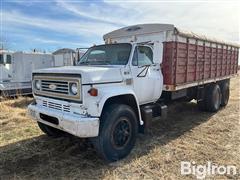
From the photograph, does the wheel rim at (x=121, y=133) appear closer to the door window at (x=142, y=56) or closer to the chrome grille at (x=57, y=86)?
the chrome grille at (x=57, y=86)

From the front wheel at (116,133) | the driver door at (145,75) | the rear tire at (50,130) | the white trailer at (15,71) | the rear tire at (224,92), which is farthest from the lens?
the white trailer at (15,71)

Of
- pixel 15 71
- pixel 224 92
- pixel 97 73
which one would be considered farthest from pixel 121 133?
pixel 15 71

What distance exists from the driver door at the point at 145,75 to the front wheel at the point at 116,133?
24.4 inches

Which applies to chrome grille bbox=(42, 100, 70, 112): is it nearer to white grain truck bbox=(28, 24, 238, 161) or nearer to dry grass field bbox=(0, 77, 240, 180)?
white grain truck bbox=(28, 24, 238, 161)

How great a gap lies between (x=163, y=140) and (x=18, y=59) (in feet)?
30.2

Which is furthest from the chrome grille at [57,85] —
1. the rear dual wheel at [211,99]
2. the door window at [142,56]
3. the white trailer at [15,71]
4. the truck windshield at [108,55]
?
the white trailer at [15,71]

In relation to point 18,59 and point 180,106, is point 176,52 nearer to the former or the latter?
point 180,106

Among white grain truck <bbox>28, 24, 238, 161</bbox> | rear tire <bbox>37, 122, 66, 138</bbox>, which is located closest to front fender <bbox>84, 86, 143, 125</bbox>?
white grain truck <bbox>28, 24, 238, 161</bbox>

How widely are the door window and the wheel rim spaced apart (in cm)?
123

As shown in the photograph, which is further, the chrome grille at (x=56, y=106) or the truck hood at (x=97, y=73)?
the chrome grille at (x=56, y=106)

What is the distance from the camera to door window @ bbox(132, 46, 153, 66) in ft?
17.0

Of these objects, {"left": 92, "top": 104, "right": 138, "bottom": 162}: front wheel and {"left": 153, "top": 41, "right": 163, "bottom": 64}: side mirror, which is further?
{"left": 153, "top": 41, "right": 163, "bottom": 64}: side mirror

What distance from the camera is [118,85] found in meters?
4.61

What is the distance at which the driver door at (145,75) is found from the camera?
510 cm
